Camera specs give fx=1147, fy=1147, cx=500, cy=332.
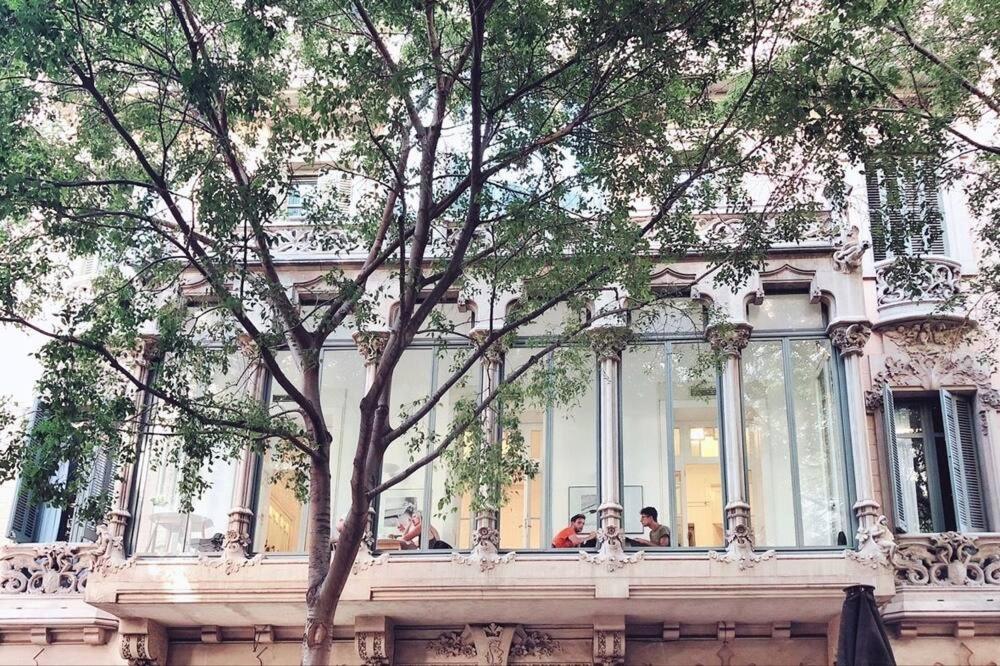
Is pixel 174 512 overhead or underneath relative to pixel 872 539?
overhead

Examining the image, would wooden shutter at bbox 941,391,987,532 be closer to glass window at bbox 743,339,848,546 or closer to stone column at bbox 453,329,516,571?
Result: glass window at bbox 743,339,848,546

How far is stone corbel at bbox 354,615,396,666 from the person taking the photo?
15078 millimetres

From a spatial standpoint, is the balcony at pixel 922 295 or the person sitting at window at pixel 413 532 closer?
the person sitting at window at pixel 413 532

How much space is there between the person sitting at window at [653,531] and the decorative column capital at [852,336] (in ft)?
11.2

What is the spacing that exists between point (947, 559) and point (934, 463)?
6.02 ft

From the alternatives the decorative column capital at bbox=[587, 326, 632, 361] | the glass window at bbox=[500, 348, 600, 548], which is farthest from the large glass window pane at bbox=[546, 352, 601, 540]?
the decorative column capital at bbox=[587, 326, 632, 361]

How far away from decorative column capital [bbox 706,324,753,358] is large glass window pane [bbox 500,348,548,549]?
245cm

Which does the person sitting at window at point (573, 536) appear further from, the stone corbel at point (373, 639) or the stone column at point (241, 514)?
the stone column at point (241, 514)

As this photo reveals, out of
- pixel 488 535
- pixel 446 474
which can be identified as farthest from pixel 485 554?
pixel 446 474

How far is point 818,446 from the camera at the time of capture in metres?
15.3

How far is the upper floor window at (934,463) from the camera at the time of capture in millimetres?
15703

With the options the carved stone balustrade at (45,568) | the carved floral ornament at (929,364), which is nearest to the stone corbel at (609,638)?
the carved floral ornament at (929,364)

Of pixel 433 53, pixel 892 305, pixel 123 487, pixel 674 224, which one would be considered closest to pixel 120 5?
pixel 433 53

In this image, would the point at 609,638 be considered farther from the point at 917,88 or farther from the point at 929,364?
the point at 917,88
